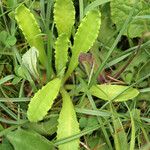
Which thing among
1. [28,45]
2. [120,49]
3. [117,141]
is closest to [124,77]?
[120,49]

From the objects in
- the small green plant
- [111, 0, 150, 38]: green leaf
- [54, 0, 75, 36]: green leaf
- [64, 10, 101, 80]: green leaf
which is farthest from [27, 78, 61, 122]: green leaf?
[111, 0, 150, 38]: green leaf

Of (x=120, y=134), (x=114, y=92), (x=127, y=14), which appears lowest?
(x=120, y=134)

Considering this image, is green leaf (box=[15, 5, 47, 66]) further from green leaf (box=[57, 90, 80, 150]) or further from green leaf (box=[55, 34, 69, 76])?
green leaf (box=[57, 90, 80, 150])

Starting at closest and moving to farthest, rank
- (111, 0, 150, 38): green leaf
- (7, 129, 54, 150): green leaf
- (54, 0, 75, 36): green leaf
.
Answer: (7, 129, 54, 150): green leaf < (54, 0, 75, 36): green leaf < (111, 0, 150, 38): green leaf

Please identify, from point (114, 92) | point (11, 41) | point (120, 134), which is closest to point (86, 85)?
point (114, 92)

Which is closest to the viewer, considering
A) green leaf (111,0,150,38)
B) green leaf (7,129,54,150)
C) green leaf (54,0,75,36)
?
green leaf (7,129,54,150)

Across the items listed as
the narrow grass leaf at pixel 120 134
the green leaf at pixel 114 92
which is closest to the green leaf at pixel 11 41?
the green leaf at pixel 114 92

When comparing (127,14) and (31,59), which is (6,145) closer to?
(31,59)

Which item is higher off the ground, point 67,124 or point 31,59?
point 31,59
